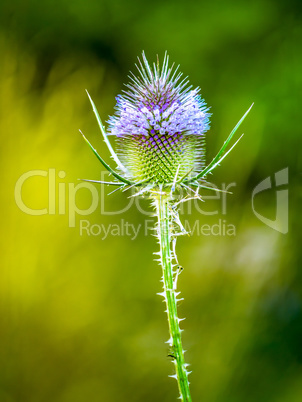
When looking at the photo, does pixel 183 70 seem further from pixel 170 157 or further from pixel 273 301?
pixel 273 301

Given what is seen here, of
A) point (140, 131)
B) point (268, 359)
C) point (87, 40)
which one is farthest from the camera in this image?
point (87, 40)

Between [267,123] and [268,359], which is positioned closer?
[268,359]

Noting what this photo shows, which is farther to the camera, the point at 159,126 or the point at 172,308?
the point at 159,126

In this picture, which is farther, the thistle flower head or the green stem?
the thistle flower head

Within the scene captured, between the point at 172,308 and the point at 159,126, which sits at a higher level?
the point at 159,126

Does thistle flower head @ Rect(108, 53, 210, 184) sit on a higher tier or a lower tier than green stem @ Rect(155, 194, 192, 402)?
higher

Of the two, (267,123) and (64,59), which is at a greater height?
(64,59)

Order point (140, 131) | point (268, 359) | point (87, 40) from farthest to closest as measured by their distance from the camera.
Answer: point (87, 40), point (268, 359), point (140, 131)

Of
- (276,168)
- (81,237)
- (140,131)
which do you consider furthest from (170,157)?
(276,168)
